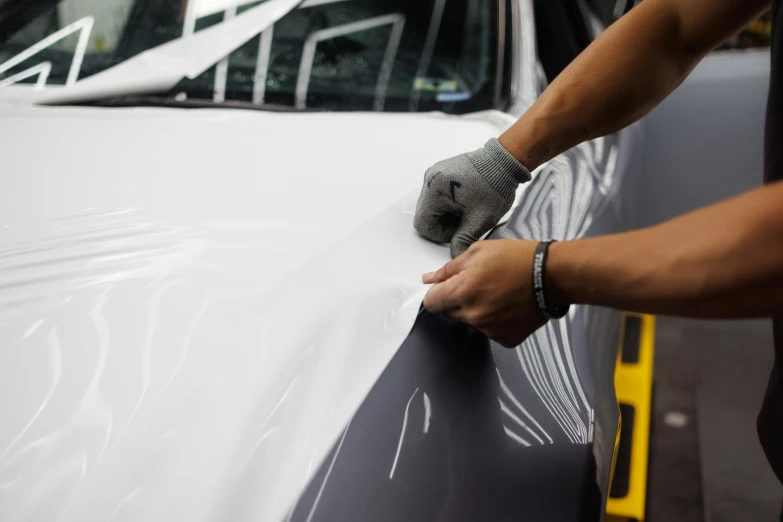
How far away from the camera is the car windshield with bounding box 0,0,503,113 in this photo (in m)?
1.27

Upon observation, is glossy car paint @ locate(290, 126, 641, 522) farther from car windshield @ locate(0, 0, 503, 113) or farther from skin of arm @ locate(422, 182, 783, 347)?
car windshield @ locate(0, 0, 503, 113)

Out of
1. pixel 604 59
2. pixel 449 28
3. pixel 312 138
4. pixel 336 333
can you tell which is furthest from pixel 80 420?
pixel 449 28

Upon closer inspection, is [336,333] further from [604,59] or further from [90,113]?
[90,113]

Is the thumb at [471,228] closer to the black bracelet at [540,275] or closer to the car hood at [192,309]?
the car hood at [192,309]

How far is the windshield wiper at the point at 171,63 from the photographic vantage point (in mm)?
1243

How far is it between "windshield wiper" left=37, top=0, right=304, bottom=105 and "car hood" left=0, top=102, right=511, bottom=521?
0.23m

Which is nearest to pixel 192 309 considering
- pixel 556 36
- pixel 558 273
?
pixel 558 273

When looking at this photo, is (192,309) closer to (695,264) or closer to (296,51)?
(695,264)

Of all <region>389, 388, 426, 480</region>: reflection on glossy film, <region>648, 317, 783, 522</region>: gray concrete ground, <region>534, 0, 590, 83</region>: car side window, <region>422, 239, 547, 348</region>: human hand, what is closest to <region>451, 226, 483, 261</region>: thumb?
<region>422, 239, 547, 348</region>: human hand

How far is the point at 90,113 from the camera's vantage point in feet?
3.86

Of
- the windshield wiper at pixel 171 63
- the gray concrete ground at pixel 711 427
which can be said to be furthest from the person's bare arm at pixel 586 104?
the gray concrete ground at pixel 711 427

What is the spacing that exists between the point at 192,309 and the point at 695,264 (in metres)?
0.44

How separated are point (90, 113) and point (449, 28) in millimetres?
690

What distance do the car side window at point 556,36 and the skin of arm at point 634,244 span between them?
0.48 meters
